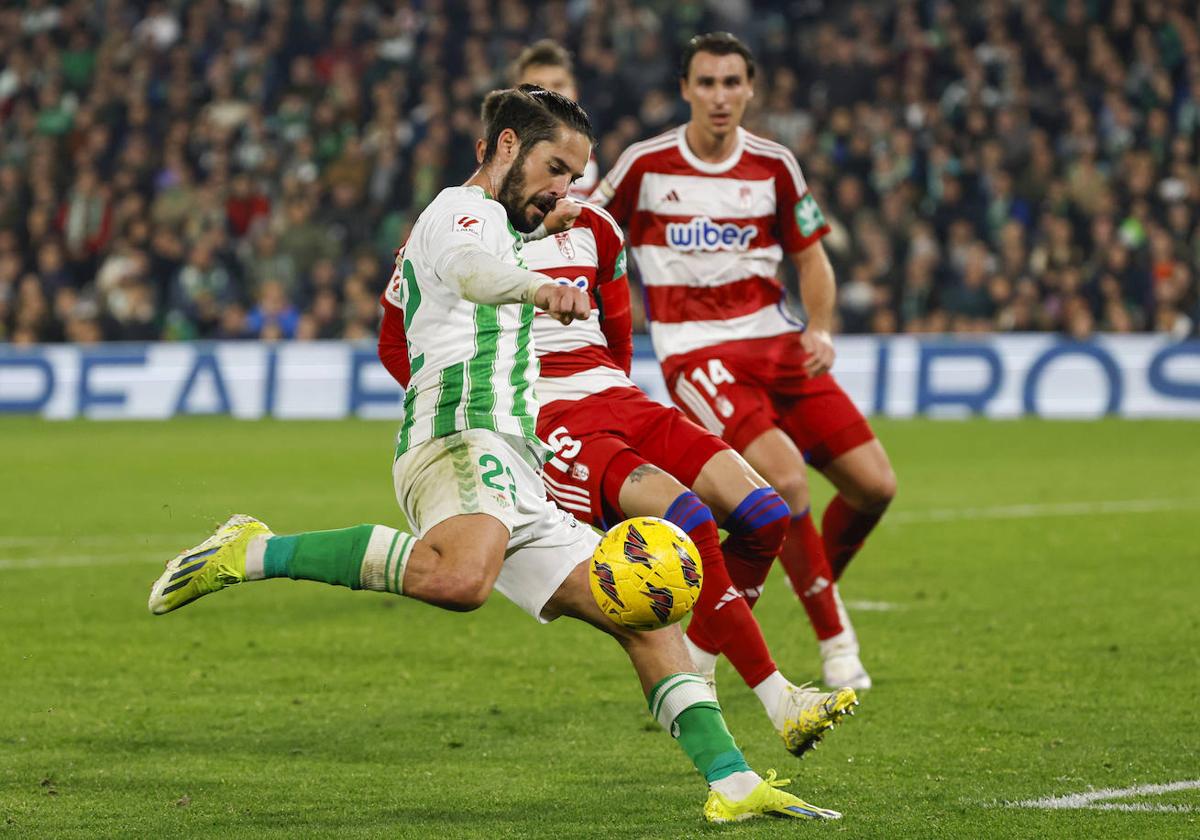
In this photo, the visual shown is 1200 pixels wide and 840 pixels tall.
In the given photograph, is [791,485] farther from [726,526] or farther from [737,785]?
[737,785]

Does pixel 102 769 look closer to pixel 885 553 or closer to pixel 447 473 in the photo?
→ pixel 447 473

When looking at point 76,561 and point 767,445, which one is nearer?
point 767,445

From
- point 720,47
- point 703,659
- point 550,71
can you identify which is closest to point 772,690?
point 703,659

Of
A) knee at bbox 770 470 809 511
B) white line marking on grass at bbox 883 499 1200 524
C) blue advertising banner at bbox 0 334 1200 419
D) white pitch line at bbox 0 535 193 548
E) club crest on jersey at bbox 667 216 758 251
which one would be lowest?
blue advertising banner at bbox 0 334 1200 419

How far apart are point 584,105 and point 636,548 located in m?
18.4

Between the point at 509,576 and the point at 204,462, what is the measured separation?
1137 centimetres

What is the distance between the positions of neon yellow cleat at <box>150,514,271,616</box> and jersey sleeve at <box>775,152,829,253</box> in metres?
3.24

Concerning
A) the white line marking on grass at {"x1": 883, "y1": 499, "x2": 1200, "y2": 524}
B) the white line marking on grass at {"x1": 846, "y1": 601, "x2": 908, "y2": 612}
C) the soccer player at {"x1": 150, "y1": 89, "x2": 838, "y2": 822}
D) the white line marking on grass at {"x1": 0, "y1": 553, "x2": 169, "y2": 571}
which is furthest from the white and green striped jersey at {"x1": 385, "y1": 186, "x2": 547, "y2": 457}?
the white line marking on grass at {"x1": 883, "y1": 499, "x2": 1200, "y2": 524}

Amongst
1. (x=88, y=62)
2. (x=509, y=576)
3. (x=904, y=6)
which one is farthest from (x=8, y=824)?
(x=88, y=62)

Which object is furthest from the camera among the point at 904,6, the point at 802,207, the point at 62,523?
the point at 904,6

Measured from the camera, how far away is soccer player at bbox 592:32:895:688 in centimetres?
742

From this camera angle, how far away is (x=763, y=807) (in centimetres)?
482

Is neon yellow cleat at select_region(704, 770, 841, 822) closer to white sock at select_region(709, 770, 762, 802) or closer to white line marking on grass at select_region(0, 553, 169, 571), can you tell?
white sock at select_region(709, 770, 762, 802)

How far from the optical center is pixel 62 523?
485 inches
